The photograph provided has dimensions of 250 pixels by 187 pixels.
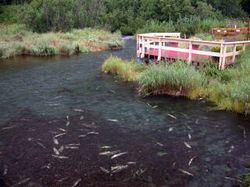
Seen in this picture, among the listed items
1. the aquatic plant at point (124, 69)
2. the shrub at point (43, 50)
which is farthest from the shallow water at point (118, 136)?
the shrub at point (43, 50)

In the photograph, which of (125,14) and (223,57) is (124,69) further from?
(125,14)

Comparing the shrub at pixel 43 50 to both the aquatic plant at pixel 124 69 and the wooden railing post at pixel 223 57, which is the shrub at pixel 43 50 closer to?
the aquatic plant at pixel 124 69

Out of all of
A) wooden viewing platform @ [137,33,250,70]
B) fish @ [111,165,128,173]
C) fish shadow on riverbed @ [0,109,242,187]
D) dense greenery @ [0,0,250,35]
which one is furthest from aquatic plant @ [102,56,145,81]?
dense greenery @ [0,0,250,35]

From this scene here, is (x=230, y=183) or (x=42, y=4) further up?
(x=42, y=4)

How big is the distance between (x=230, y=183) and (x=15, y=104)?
28.3 feet

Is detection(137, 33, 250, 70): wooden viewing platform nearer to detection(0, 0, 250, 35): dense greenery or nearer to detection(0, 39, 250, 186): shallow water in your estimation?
detection(0, 39, 250, 186): shallow water

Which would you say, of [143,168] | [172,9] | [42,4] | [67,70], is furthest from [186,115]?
[172,9]

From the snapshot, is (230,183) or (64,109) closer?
(230,183)

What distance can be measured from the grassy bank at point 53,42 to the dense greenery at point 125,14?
196 cm

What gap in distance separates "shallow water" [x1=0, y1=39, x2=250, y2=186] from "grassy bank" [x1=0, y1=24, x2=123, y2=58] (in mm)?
10748

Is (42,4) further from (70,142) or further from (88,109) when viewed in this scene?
(70,142)

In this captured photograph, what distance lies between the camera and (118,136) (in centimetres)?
Answer: 998

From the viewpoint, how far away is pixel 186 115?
11.8 m

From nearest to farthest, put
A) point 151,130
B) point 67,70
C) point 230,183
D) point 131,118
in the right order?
point 230,183, point 151,130, point 131,118, point 67,70
